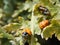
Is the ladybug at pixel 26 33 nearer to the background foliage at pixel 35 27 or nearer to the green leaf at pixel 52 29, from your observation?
the background foliage at pixel 35 27

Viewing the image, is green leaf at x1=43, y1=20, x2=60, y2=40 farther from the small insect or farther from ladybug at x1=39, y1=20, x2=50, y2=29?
the small insect

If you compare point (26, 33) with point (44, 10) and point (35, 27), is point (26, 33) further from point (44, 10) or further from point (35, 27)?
point (44, 10)

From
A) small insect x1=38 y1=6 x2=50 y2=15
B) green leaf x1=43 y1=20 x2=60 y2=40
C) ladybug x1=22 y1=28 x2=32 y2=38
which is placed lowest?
ladybug x1=22 y1=28 x2=32 y2=38

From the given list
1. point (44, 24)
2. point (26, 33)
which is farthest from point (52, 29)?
point (26, 33)

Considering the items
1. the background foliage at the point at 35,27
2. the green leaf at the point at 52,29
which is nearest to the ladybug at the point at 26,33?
the background foliage at the point at 35,27

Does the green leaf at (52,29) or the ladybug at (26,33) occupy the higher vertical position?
the green leaf at (52,29)

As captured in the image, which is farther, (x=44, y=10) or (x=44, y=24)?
(x=44, y=10)

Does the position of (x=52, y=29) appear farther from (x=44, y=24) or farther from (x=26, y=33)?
(x=26, y=33)

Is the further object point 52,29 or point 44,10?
point 44,10

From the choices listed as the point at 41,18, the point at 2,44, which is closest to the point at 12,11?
the point at 2,44

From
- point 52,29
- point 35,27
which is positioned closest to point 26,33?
point 35,27

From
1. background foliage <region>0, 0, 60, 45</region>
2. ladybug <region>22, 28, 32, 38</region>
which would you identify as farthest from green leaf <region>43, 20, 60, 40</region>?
ladybug <region>22, 28, 32, 38</region>

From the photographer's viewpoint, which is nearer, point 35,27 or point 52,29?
point 52,29
